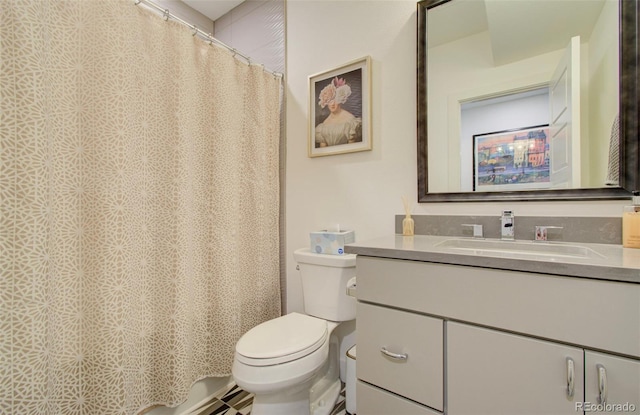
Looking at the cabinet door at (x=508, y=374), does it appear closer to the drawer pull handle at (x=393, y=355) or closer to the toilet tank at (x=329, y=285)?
the drawer pull handle at (x=393, y=355)

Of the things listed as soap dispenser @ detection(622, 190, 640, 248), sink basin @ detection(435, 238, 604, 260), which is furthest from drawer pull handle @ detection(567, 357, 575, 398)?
soap dispenser @ detection(622, 190, 640, 248)

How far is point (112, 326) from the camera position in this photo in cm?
108

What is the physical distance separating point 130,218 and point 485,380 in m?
1.35

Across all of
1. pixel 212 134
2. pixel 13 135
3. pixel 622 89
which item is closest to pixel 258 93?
pixel 212 134

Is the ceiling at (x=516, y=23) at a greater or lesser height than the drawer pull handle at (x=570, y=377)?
greater

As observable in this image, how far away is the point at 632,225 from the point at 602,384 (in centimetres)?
58

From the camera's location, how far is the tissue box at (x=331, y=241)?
147cm

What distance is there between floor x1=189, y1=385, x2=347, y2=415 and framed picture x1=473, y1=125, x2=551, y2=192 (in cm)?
126

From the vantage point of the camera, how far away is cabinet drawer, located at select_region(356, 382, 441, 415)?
0.87m

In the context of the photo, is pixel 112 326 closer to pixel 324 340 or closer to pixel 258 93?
pixel 324 340

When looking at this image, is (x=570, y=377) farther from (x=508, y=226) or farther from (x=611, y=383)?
(x=508, y=226)

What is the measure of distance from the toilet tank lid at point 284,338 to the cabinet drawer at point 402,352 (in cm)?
26

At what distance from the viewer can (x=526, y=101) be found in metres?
1.16

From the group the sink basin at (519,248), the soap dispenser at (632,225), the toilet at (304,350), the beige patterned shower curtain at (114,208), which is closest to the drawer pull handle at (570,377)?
the sink basin at (519,248)
